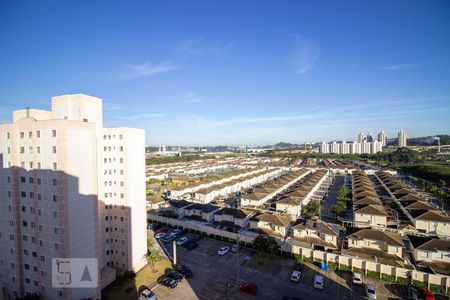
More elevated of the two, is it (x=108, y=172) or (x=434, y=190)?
(x=108, y=172)

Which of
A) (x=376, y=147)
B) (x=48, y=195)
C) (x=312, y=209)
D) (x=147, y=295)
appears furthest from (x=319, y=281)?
(x=376, y=147)

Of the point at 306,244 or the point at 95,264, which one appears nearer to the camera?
the point at 95,264

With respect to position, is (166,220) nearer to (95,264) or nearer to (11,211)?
(95,264)

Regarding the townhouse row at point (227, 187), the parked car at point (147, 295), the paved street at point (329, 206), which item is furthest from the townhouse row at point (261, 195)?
the parked car at point (147, 295)

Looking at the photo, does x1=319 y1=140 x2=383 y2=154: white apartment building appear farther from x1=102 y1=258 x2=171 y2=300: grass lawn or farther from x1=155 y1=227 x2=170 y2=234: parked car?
x1=102 y1=258 x2=171 y2=300: grass lawn

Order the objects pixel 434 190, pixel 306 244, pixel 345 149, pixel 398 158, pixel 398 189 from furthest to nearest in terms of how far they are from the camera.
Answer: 1. pixel 345 149
2. pixel 398 158
3. pixel 434 190
4. pixel 398 189
5. pixel 306 244

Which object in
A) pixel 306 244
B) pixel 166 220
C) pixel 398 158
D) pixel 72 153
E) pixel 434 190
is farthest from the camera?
pixel 398 158

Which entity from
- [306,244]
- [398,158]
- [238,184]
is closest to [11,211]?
[306,244]
